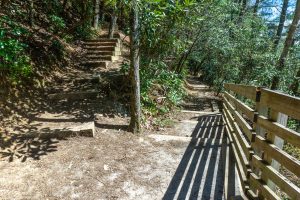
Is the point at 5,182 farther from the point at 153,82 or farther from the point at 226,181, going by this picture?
the point at 153,82

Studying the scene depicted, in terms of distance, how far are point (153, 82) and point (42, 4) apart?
607cm

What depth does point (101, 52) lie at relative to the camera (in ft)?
35.0

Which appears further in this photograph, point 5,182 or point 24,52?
point 24,52

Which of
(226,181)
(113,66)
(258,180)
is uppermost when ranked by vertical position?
(113,66)

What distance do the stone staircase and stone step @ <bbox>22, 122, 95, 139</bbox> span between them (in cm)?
423

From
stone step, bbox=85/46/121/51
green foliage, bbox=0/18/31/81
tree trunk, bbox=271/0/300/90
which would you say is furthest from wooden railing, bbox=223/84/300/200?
stone step, bbox=85/46/121/51

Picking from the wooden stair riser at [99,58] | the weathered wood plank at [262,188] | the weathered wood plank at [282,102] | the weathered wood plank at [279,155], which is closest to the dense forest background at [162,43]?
the wooden stair riser at [99,58]

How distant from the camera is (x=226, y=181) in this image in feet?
12.6

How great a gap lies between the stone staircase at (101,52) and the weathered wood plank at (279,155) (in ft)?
23.6

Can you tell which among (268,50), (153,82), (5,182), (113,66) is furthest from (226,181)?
(268,50)

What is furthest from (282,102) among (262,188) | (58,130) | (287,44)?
(287,44)

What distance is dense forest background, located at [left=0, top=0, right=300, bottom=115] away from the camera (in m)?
6.11

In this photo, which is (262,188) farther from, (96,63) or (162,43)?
(96,63)

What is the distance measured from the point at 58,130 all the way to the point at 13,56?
6.72 feet
